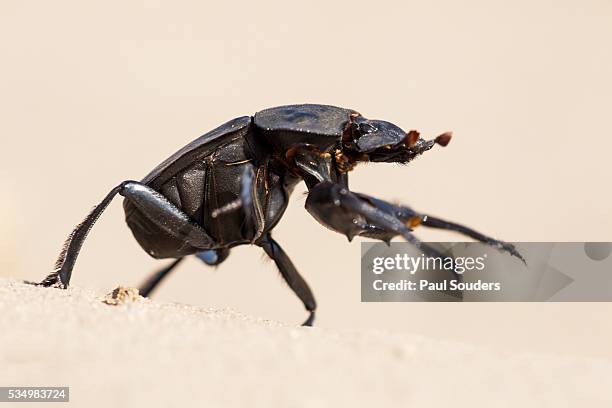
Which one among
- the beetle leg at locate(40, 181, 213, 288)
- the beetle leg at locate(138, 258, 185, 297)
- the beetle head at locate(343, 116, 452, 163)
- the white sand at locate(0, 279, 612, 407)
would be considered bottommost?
the beetle leg at locate(138, 258, 185, 297)

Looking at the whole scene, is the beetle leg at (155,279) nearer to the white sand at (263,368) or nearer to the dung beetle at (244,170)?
the dung beetle at (244,170)

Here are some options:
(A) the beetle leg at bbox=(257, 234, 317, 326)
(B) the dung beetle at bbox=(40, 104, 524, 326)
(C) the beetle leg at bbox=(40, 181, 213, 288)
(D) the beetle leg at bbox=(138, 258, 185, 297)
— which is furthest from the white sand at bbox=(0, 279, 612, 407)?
(D) the beetle leg at bbox=(138, 258, 185, 297)

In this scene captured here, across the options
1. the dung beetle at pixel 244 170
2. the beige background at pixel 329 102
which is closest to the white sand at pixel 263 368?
the dung beetle at pixel 244 170

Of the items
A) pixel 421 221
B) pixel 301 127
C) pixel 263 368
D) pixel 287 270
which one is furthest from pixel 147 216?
pixel 263 368

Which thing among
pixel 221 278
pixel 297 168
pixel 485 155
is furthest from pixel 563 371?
pixel 485 155

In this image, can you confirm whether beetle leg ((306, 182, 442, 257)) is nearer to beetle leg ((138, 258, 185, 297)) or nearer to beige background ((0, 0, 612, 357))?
beetle leg ((138, 258, 185, 297))

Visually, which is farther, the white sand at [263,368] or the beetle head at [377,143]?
the beetle head at [377,143]

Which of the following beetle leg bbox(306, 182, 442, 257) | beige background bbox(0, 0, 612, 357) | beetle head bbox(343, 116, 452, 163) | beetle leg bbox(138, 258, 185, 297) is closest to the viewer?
beetle leg bbox(306, 182, 442, 257)
